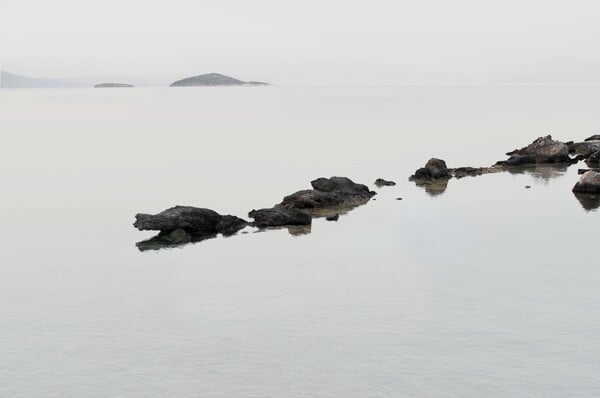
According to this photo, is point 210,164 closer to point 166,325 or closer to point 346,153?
point 346,153

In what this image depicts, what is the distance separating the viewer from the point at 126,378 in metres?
20.5

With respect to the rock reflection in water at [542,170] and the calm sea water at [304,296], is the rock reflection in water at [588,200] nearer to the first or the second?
the calm sea water at [304,296]

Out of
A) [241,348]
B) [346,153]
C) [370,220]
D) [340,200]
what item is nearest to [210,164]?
[346,153]

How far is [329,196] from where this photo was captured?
49312 mm

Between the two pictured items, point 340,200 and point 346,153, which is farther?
point 346,153

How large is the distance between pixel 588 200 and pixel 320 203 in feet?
58.2

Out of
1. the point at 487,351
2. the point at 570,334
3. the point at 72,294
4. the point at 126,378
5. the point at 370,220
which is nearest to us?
the point at 126,378

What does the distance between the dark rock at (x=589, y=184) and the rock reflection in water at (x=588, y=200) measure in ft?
1.02

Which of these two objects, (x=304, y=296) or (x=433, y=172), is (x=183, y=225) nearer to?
(x=304, y=296)

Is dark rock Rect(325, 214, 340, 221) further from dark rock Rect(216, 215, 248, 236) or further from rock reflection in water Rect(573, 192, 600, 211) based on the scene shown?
rock reflection in water Rect(573, 192, 600, 211)

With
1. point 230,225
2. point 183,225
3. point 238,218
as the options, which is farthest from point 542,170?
point 183,225

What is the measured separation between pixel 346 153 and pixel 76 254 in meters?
53.2

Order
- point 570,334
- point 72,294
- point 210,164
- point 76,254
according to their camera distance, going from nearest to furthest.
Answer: point 570,334 → point 72,294 → point 76,254 → point 210,164

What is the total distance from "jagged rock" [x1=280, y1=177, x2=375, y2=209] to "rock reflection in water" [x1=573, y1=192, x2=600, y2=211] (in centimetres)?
1365
